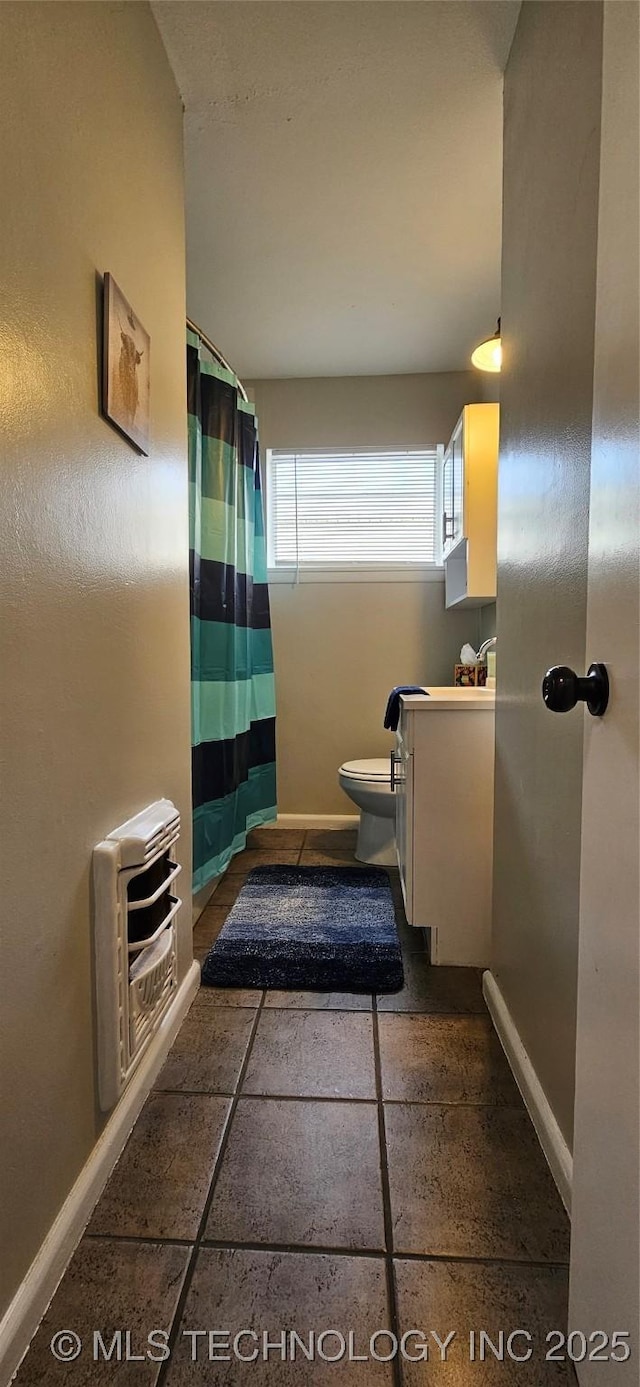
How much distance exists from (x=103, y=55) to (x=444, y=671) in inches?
95.9

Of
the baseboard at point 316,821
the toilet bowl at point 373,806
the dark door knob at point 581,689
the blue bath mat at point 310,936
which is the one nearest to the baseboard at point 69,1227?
the blue bath mat at point 310,936

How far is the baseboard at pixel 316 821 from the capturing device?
3.15 meters

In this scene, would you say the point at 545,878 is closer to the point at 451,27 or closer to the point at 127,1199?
the point at 127,1199

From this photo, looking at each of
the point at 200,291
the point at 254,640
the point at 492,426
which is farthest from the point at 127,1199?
the point at 200,291

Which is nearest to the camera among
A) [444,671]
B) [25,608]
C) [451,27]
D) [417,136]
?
[25,608]

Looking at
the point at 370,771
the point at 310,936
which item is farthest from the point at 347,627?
the point at 310,936

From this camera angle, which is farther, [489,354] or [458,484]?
[458,484]

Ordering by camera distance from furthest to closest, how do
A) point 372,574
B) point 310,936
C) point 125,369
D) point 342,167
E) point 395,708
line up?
point 372,574, point 395,708, point 310,936, point 342,167, point 125,369

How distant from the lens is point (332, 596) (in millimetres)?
3129

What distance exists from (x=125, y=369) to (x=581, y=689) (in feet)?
3.29

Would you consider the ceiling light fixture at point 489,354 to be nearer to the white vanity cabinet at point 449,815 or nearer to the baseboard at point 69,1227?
the white vanity cabinet at point 449,815

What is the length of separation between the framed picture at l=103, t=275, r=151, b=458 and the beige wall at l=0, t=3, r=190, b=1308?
0.11ft

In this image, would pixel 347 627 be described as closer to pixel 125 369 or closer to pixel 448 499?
pixel 448 499

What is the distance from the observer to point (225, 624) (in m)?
2.25
